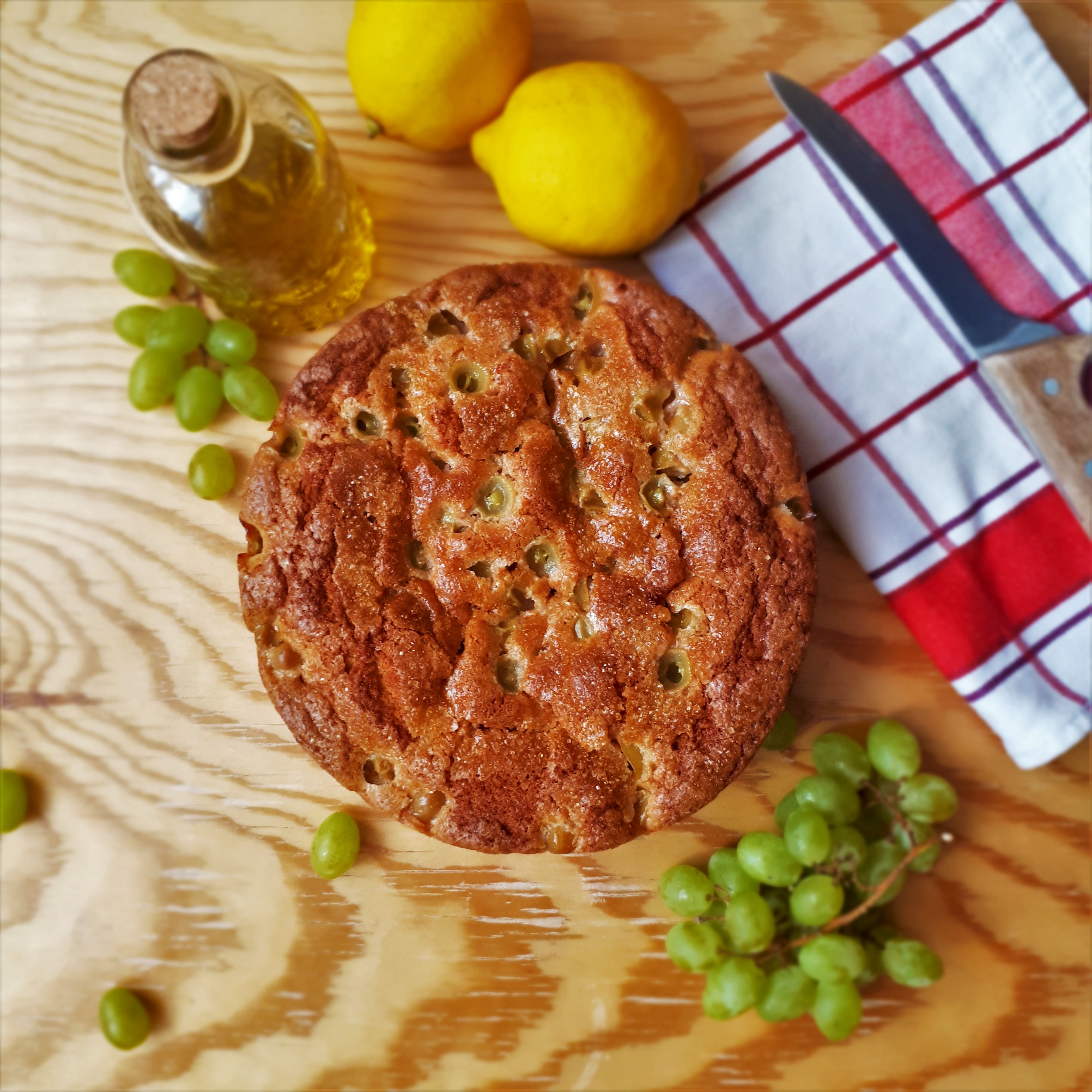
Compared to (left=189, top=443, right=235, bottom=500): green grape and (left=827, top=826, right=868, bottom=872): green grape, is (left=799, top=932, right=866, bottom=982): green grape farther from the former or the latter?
(left=189, top=443, right=235, bottom=500): green grape

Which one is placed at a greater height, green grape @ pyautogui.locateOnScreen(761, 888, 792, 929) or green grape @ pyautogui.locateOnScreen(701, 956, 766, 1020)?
green grape @ pyautogui.locateOnScreen(761, 888, 792, 929)

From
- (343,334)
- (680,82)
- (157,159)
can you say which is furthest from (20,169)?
(680,82)

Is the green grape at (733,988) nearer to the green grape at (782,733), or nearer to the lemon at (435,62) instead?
the green grape at (782,733)

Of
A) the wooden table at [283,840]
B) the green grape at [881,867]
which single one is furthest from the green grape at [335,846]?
the green grape at [881,867]

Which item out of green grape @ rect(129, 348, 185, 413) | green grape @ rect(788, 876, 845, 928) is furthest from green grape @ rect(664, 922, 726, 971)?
green grape @ rect(129, 348, 185, 413)

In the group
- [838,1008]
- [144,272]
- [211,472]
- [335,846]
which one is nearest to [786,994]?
[838,1008]

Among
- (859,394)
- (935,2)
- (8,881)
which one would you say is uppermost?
(935,2)

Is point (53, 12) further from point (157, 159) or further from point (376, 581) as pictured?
point (376, 581)
